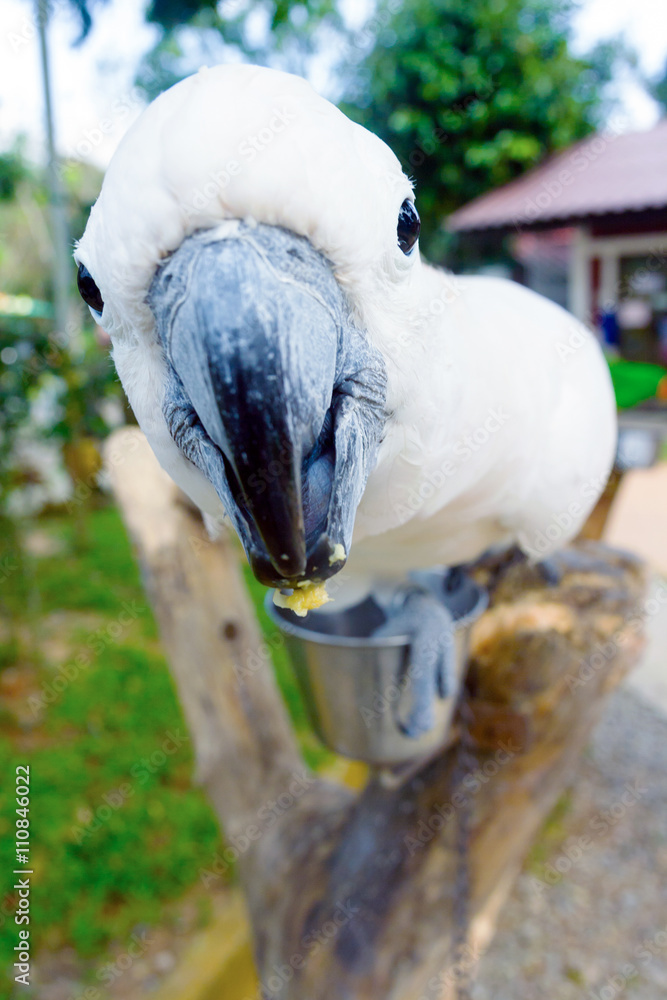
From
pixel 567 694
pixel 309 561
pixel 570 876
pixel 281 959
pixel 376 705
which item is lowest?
pixel 570 876

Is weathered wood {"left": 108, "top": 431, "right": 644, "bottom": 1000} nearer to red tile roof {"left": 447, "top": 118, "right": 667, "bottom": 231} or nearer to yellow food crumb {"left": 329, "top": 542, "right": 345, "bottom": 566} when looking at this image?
yellow food crumb {"left": 329, "top": 542, "right": 345, "bottom": 566}

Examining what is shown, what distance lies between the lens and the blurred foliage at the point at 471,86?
19.1 feet

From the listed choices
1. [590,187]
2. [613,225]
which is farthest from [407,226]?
[590,187]

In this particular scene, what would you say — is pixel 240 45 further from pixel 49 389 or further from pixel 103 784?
pixel 103 784

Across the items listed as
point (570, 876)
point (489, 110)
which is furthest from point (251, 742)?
point (489, 110)

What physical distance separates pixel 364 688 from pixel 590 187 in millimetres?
3853

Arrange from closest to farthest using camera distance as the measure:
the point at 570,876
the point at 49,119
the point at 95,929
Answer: the point at 95,929, the point at 570,876, the point at 49,119

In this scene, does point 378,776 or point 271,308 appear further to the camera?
point 378,776

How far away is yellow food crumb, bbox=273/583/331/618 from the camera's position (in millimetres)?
698

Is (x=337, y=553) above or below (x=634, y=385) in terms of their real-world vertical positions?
above

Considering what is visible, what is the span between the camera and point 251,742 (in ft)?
5.57

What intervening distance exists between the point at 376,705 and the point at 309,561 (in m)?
0.68

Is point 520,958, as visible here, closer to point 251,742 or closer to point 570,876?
point 570,876

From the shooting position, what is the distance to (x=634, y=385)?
2.99m
